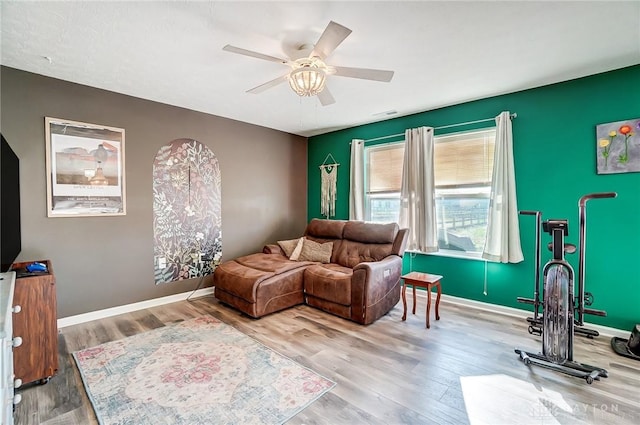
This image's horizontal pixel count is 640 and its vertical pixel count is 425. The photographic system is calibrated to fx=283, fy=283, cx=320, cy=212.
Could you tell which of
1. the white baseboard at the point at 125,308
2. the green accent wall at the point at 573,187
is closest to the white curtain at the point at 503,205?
the green accent wall at the point at 573,187

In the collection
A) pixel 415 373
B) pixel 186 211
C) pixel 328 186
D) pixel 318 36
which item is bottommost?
pixel 415 373

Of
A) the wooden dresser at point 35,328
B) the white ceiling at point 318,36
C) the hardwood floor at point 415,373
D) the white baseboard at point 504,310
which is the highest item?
the white ceiling at point 318,36

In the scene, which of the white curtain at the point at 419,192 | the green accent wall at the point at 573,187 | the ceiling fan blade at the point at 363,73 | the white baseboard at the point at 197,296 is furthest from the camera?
the white curtain at the point at 419,192

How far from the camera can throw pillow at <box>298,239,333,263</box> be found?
421 cm

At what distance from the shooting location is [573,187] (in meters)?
3.06

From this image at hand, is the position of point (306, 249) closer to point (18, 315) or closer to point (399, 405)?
point (399, 405)

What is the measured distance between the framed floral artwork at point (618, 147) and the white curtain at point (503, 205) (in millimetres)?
755

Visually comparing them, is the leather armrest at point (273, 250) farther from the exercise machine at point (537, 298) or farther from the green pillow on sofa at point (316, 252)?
the exercise machine at point (537, 298)

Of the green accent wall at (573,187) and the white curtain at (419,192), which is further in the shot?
the white curtain at (419,192)

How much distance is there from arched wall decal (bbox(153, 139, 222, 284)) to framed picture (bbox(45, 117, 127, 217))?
1.47 ft

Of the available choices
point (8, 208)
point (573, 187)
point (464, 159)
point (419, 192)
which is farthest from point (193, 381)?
point (573, 187)

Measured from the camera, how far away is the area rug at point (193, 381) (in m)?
1.82

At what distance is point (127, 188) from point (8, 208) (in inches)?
49.6

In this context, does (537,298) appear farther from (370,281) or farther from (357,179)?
(357,179)
